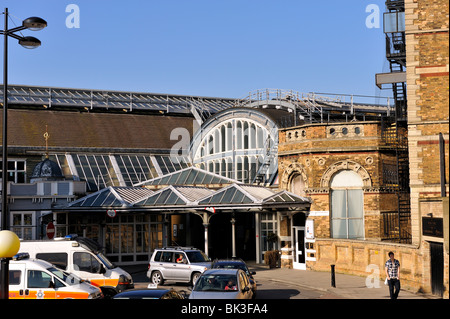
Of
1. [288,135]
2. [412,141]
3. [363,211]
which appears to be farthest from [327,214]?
[412,141]

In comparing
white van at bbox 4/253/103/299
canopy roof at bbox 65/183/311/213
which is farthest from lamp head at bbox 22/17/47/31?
canopy roof at bbox 65/183/311/213

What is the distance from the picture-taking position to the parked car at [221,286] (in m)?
18.5

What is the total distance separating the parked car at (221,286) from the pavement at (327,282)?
623 cm

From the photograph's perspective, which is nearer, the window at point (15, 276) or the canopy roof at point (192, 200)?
the window at point (15, 276)

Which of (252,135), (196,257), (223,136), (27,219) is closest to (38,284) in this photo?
(196,257)

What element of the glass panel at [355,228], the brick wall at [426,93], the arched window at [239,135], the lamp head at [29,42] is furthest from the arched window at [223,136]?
the lamp head at [29,42]

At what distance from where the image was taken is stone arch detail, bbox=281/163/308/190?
34938mm

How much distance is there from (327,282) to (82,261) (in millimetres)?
11042

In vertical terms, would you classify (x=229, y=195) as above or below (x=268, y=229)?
above

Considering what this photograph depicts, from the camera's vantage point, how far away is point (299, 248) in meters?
35.4

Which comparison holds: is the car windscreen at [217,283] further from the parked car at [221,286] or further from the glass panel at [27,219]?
the glass panel at [27,219]

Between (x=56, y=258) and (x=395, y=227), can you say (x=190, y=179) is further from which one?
(x=56, y=258)

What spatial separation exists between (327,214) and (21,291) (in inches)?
724

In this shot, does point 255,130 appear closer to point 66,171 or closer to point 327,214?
point 327,214
